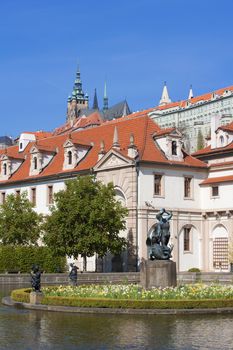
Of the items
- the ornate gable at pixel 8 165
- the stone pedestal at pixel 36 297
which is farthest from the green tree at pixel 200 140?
the stone pedestal at pixel 36 297

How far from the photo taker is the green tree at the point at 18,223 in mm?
58938

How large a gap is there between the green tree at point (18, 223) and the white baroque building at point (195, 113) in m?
78.0

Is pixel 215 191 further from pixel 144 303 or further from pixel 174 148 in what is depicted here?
pixel 144 303

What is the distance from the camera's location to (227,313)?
25.8 meters

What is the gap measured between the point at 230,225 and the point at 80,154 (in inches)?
641

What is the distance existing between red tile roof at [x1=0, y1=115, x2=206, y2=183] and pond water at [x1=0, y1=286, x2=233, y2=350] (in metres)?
30.8

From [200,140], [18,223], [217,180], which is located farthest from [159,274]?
[200,140]

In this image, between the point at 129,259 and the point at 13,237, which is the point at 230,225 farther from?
the point at 13,237

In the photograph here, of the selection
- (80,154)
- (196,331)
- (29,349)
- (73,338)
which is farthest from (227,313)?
(80,154)

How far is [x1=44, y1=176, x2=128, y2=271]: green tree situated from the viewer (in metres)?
50.4

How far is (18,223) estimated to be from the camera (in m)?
59.1

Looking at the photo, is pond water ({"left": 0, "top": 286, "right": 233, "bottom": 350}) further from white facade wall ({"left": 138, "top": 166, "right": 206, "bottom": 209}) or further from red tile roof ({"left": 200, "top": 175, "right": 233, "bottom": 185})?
red tile roof ({"left": 200, "top": 175, "right": 233, "bottom": 185})

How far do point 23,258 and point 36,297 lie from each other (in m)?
26.9

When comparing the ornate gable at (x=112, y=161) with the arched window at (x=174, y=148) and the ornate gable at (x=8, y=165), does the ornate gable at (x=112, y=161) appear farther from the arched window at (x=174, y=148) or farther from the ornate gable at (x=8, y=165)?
the ornate gable at (x=8, y=165)
